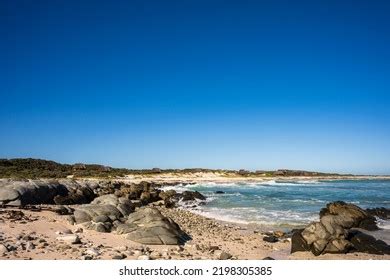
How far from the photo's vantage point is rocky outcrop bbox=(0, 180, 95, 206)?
16.3m

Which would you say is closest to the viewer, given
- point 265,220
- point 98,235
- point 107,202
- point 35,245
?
point 35,245

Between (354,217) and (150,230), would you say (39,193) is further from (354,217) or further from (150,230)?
(354,217)

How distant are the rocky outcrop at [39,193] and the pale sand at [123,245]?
2285mm

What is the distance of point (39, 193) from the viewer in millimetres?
18594

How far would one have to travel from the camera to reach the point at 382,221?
2033cm

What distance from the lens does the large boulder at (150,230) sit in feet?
36.3

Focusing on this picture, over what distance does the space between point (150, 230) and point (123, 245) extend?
1212 millimetres

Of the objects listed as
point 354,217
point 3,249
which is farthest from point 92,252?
point 354,217

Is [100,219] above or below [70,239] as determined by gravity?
above

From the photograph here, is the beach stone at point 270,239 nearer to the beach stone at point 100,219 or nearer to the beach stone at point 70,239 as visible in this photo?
the beach stone at point 100,219
